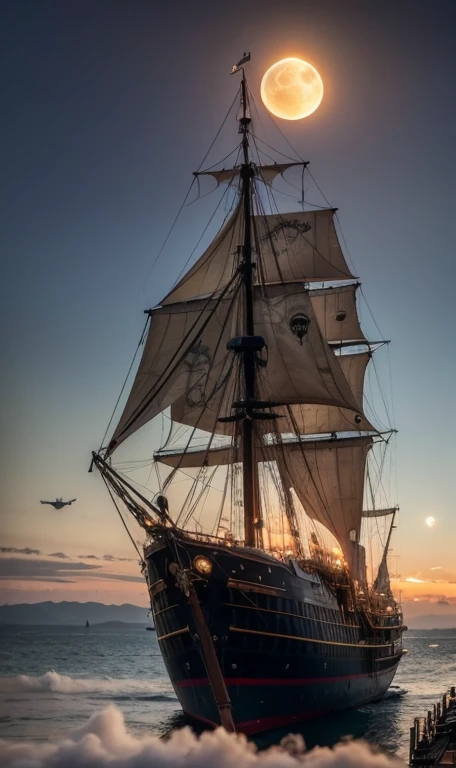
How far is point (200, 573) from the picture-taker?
1134 inches

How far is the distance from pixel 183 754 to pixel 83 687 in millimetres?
40158

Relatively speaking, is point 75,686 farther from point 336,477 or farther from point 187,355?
point 187,355

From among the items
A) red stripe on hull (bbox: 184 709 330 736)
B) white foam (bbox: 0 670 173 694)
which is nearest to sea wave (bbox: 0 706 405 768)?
red stripe on hull (bbox: 184 709 330 736)

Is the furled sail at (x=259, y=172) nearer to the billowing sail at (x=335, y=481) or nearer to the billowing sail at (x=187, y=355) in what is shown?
the billowing sail at (x=187, y=355)

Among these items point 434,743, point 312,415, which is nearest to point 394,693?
point 312,415

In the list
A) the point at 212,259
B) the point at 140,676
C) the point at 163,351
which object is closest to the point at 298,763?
the point at 163,351

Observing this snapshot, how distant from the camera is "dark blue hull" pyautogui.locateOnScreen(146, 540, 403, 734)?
2847cm

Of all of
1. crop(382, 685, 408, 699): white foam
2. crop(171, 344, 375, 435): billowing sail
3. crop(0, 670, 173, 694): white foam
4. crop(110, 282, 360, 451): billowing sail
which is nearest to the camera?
crop(110, 282, 360, 451): billowing sail

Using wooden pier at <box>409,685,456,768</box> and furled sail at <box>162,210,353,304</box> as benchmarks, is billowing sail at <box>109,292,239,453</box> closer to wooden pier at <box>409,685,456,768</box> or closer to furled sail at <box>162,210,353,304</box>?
furled sail at <box>162,210,353,304</box>

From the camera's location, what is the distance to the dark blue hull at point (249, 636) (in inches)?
1121

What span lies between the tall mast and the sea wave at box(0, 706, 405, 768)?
32.9 feet

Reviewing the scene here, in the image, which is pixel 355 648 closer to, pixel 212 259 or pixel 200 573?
pixel 200 573

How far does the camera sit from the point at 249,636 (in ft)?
94.5

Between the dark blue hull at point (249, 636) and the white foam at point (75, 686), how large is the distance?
87.4 feet
